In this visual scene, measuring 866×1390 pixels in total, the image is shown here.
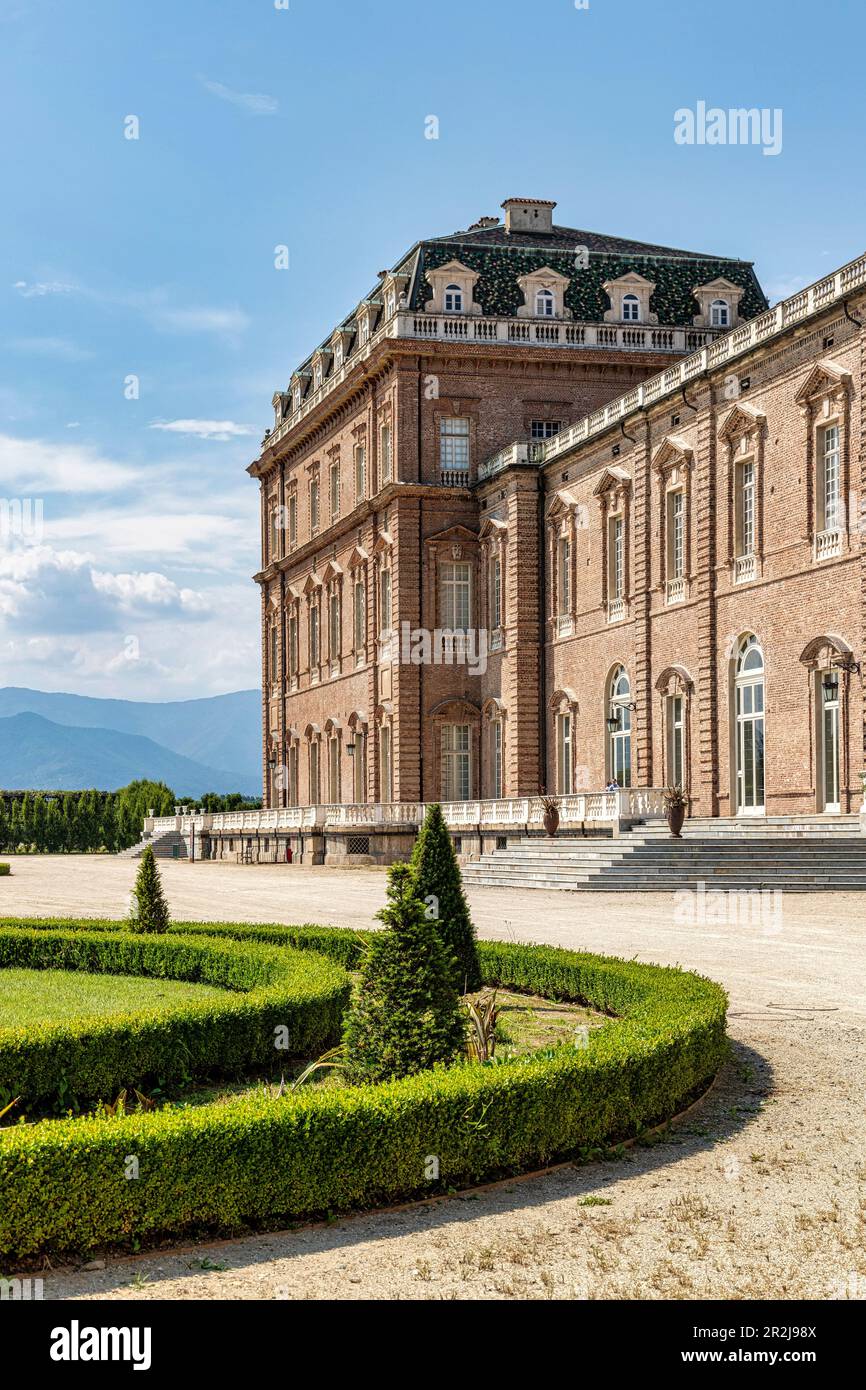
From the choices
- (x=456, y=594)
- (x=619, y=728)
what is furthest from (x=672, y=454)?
(x=456, y=594)

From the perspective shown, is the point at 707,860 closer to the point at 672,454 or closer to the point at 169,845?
the point at 672,454

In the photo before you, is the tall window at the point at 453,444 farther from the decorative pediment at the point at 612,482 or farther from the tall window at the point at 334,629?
the tall window at the point at 334,629

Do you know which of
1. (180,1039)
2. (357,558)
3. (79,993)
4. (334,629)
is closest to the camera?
(180,1039)

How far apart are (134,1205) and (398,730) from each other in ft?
150

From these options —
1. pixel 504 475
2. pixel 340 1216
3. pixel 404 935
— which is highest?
pixel 504 475

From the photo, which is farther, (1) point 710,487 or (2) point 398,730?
(2) point 398,730

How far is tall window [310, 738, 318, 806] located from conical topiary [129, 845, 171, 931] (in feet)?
149

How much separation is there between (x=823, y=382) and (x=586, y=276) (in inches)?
852

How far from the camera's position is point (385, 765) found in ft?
182

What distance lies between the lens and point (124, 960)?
17.2 meters

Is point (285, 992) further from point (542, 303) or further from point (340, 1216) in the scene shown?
point (542, 303)

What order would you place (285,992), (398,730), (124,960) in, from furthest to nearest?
(398,730) < (124,960) < (285,992)
